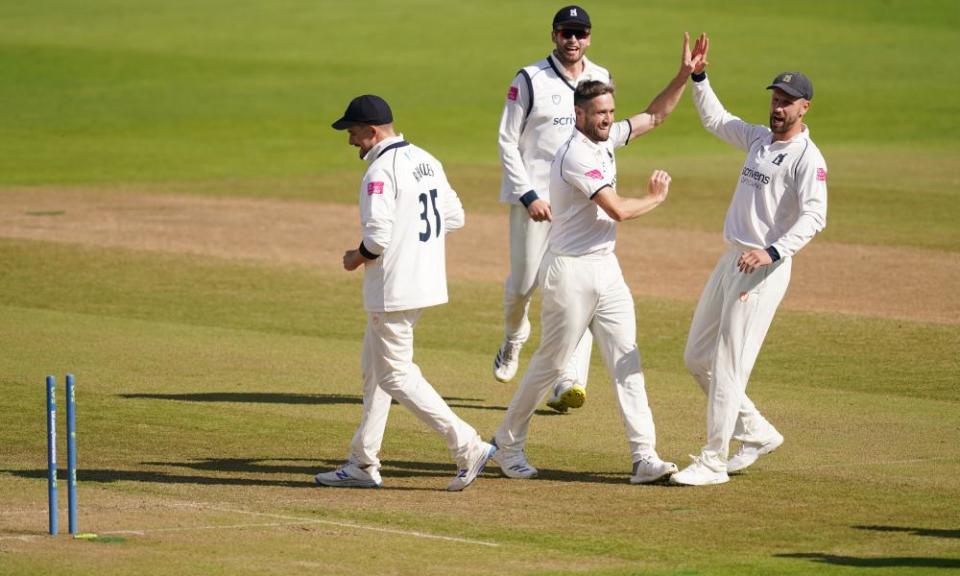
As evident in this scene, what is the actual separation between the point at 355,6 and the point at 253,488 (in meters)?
49.7

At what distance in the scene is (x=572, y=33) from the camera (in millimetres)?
12648

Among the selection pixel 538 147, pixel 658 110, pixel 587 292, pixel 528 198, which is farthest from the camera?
pixel 538 147

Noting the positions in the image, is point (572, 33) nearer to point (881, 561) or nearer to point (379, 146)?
point (379, 146)

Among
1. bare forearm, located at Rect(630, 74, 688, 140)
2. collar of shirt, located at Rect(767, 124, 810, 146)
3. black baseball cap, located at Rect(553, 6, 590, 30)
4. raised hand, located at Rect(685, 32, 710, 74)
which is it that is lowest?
collar of shirt, located at Rect(767, 124, 810, 146)

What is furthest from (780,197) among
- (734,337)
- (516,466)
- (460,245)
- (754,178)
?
(460,245)

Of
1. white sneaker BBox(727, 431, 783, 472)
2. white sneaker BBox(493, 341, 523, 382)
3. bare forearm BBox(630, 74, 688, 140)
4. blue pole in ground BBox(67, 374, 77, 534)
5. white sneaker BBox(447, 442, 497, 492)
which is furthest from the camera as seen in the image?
white sneaker BBox(493, 341, 523, 382)

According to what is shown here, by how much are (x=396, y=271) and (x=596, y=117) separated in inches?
57.5

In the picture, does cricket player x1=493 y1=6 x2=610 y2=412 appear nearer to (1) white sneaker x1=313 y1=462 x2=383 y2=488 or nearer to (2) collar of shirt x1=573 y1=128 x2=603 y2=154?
(2) collar of shirt x1=573 y1=128 x2=603 y2=154

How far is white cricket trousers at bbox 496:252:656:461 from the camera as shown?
10383 millimetres

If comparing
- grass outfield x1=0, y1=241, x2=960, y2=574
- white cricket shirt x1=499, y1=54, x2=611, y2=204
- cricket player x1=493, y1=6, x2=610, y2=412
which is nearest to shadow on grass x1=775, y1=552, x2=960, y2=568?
grass outfield x1=0, y1=241, x2=960, y2=574

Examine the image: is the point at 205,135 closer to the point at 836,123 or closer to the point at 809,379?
the point at 836,123

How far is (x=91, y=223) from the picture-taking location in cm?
2381

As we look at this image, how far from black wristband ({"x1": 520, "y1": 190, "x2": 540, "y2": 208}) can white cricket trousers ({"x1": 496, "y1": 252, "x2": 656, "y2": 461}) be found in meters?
1.88

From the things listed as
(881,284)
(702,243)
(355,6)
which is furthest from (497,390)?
(355,6)
